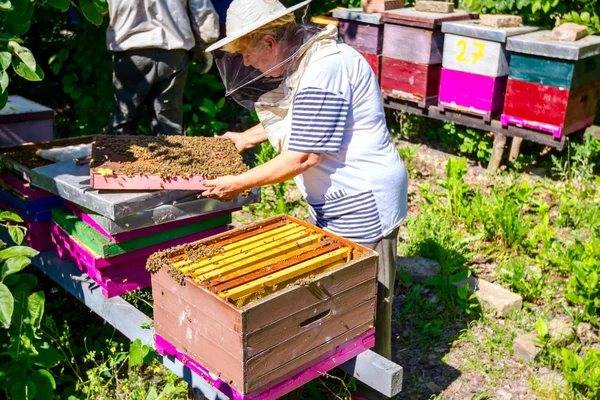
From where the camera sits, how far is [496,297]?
11.9 ft

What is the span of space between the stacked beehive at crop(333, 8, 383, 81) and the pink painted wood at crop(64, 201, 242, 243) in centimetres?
324

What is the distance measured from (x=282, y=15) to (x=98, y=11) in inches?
26.8

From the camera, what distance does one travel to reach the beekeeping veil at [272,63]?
7.64 ft

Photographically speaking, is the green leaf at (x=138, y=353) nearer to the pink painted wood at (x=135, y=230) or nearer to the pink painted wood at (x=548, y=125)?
the pink painted wood at (x=135, y=230)

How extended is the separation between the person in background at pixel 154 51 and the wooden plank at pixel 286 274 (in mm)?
2217

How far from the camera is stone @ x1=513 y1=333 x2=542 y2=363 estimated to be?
3.26 meters

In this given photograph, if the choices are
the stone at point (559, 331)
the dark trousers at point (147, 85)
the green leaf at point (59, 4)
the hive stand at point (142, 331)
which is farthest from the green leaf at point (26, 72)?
the stone at point (559, 331)

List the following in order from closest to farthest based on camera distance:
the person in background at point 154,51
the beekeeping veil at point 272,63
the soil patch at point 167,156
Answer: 1. the beekeeping veil at point 272,63
2. the soil patch at point 167,156
3. the person in background at point 154,51

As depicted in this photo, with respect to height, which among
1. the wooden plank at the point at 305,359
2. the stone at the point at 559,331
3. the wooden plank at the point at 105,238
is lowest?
the stone at the point at 559,331

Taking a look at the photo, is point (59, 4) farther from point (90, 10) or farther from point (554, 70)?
point (554, 70)

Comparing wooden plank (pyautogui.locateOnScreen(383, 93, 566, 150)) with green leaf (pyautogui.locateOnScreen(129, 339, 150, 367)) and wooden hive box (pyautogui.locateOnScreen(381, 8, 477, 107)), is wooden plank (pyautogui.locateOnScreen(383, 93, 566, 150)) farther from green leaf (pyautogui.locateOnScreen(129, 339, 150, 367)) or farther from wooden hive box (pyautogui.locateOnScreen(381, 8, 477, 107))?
green leaf (pyautogui.locateOnScreen(129, 339, 150, 367))

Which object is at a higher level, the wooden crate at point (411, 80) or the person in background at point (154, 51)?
the person in background at point (154, 51)

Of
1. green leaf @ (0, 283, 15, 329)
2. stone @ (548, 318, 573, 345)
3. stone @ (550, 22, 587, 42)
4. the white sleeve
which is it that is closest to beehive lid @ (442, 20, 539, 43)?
stone @ (550, 22, 587, 42)

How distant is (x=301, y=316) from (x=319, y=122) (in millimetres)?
636
